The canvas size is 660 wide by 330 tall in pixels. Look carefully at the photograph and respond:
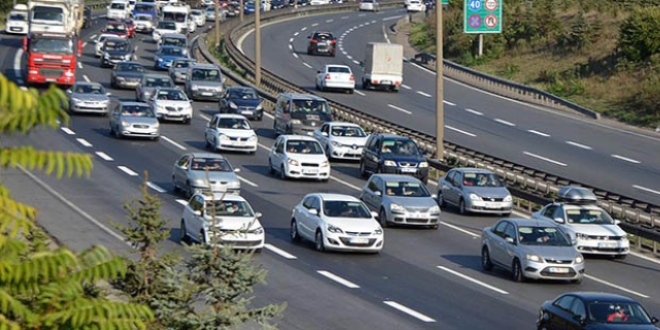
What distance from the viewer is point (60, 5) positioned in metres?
57.3

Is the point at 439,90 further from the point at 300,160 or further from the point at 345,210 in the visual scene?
the point at 345,210

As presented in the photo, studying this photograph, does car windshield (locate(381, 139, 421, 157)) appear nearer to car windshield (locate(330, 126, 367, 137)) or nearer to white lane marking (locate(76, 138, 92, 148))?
car windshield (locate(330, 126, 367, 137))

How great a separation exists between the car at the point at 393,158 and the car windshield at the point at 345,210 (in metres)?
10.8

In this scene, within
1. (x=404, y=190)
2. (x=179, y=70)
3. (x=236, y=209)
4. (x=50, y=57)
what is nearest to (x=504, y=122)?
(x=179, y=70)


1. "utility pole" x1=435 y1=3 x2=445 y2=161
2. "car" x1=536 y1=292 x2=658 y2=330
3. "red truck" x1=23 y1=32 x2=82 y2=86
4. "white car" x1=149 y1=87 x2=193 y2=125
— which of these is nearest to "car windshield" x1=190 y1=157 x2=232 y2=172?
"utility pole" x1=435 y1=3 x2=445 y2=161

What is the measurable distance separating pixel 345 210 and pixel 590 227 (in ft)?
20.2

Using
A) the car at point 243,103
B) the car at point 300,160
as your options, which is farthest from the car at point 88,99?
the car at point 300,160

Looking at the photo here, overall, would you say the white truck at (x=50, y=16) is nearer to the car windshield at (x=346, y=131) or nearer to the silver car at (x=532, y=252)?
the car windshield at (x=346, y=131)

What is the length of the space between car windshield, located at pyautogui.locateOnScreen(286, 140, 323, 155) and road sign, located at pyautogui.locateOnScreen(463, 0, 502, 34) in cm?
→ 3419

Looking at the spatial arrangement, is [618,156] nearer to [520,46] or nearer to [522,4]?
[520,46]

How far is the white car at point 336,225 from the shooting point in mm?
29828

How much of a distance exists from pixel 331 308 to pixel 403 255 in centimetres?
726

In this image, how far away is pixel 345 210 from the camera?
30.9 metres

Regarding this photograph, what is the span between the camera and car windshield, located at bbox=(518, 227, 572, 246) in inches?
1107
